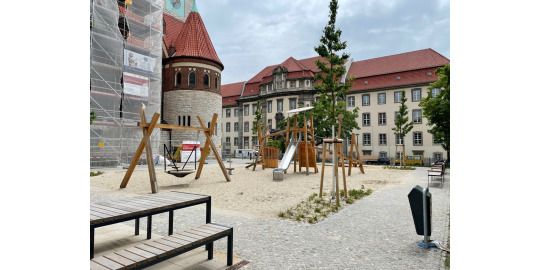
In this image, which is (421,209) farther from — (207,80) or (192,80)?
(207,80)

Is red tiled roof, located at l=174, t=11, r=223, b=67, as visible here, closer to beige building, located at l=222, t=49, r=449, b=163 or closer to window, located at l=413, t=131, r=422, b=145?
beige building, located at l=222, t=49, r=449, b=163

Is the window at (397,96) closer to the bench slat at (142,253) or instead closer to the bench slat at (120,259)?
the bench slat at (142,253)

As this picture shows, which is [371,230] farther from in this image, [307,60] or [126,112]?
[307,60]

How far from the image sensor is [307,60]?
51.1m

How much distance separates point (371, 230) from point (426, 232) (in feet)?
3.48

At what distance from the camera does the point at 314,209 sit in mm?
6957

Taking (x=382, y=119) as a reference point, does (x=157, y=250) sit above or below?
below

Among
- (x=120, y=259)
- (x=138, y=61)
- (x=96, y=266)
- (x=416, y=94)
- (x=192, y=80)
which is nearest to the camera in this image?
(x=96, y=266)

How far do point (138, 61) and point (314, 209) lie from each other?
2389cm

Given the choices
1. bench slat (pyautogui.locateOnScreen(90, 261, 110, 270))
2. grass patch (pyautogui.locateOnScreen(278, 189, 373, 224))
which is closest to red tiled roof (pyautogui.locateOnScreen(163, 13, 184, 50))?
grass patch (pyautogui.locateOnScreen(278, 189, 373, 224))

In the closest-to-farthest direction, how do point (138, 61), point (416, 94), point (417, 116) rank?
point (138, 61)
point (416, 94)
point (417, 116)

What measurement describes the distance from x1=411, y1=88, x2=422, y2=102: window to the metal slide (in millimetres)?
28087

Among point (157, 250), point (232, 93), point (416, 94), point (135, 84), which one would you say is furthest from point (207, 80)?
point (157, 250)

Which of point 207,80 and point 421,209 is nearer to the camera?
point 421,209
